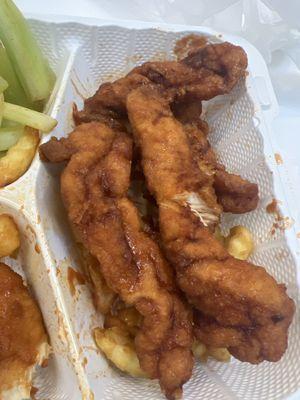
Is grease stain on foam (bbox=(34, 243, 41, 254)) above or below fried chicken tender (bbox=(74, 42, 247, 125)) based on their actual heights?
below

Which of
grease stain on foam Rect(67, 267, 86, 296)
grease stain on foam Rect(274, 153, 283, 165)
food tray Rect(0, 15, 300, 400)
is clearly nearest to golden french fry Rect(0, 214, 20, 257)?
food tray Rect(0, 15, 300, 400)

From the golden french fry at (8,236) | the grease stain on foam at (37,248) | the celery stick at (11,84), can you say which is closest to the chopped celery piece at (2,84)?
the celery stick at (11,84)

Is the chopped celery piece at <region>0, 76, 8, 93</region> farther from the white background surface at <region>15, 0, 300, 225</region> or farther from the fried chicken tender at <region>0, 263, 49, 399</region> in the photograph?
the white background surface at <region>15, 0, 300, 225</region>

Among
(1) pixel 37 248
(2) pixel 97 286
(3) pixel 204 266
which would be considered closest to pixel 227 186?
(3) pixel 204 266

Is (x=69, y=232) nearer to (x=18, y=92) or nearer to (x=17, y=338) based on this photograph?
(x=17, y=338)

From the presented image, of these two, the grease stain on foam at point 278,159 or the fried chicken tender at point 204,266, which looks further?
the grease stain on foam at point 278,159

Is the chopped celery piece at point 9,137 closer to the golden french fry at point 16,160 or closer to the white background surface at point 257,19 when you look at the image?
the golden french fry at point 16,160
